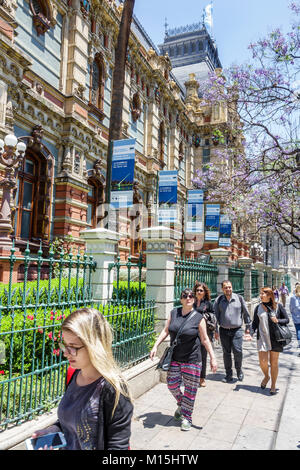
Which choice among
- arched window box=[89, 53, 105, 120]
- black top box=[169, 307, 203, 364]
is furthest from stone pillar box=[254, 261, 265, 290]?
black top box=[169, 307, 203, 364]

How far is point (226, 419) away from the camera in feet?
16.3

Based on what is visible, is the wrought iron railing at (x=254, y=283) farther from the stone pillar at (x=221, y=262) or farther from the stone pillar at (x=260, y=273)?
the stone pillar at (x=221, y=262)

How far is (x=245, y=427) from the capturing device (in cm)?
470

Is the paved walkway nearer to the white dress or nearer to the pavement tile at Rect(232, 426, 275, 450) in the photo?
the pavement tile at Rect(232, 426, 275, 450)

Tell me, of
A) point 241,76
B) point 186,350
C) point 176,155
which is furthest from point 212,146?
point 186,350

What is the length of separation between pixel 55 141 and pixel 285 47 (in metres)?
8.77

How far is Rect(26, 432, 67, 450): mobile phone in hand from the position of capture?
1.82 meters

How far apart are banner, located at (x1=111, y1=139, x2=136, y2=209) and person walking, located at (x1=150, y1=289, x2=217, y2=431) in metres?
5.07

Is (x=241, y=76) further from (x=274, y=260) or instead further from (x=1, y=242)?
(x=274, y=260)

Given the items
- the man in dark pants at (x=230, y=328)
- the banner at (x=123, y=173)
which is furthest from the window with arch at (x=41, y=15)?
the man in dark pants at (x=230, y=328)

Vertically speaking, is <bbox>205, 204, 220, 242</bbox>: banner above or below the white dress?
above

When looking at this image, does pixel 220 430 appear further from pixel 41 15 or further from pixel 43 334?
pixel 41 15

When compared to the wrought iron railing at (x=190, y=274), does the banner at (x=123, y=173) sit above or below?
above

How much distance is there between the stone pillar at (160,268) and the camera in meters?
6.97
